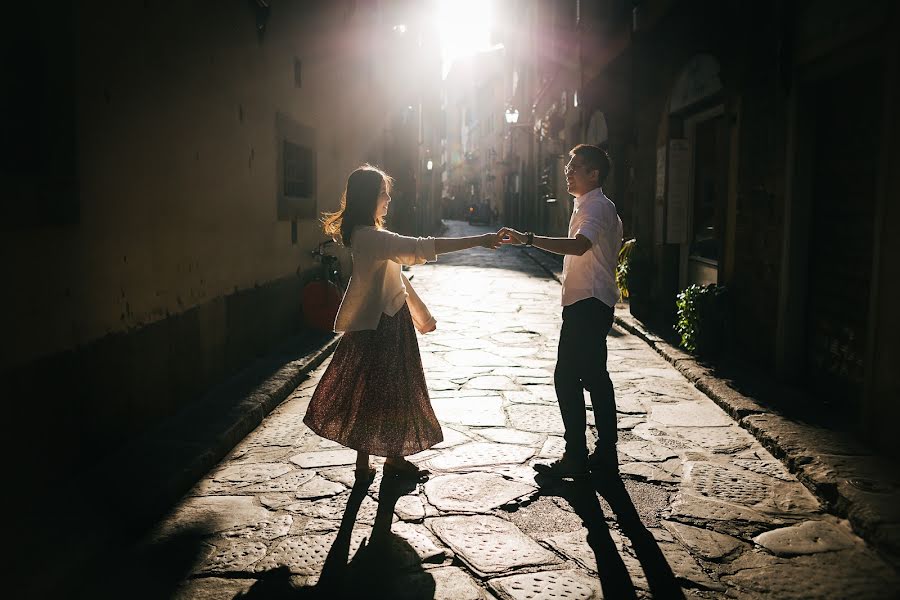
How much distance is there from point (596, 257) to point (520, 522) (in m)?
1.63

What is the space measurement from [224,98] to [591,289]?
4178 mm

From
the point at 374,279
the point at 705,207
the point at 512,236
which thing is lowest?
the point at 374,279

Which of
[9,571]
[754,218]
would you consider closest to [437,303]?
[754,218]

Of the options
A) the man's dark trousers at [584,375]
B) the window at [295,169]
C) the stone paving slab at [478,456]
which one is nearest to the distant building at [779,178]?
the man's dark trousers at [584,375]

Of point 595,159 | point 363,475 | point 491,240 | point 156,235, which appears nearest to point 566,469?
point 363,475

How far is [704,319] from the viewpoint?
7.67m

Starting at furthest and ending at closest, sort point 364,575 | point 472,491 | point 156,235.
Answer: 1. point 156,235
2. point 472,491
3. point 364,575

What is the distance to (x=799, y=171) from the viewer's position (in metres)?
6.48

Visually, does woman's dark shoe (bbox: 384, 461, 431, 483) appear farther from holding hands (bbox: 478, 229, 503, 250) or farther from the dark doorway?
the dark doorway

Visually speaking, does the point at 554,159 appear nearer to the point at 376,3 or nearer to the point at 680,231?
the point at 376,3

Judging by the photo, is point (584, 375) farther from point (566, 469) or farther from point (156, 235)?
point (156, 235)

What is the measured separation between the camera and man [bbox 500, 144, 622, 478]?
180 inches

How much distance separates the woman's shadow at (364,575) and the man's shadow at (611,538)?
80 centimetres

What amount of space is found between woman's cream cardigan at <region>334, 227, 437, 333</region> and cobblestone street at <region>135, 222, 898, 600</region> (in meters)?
1.01
